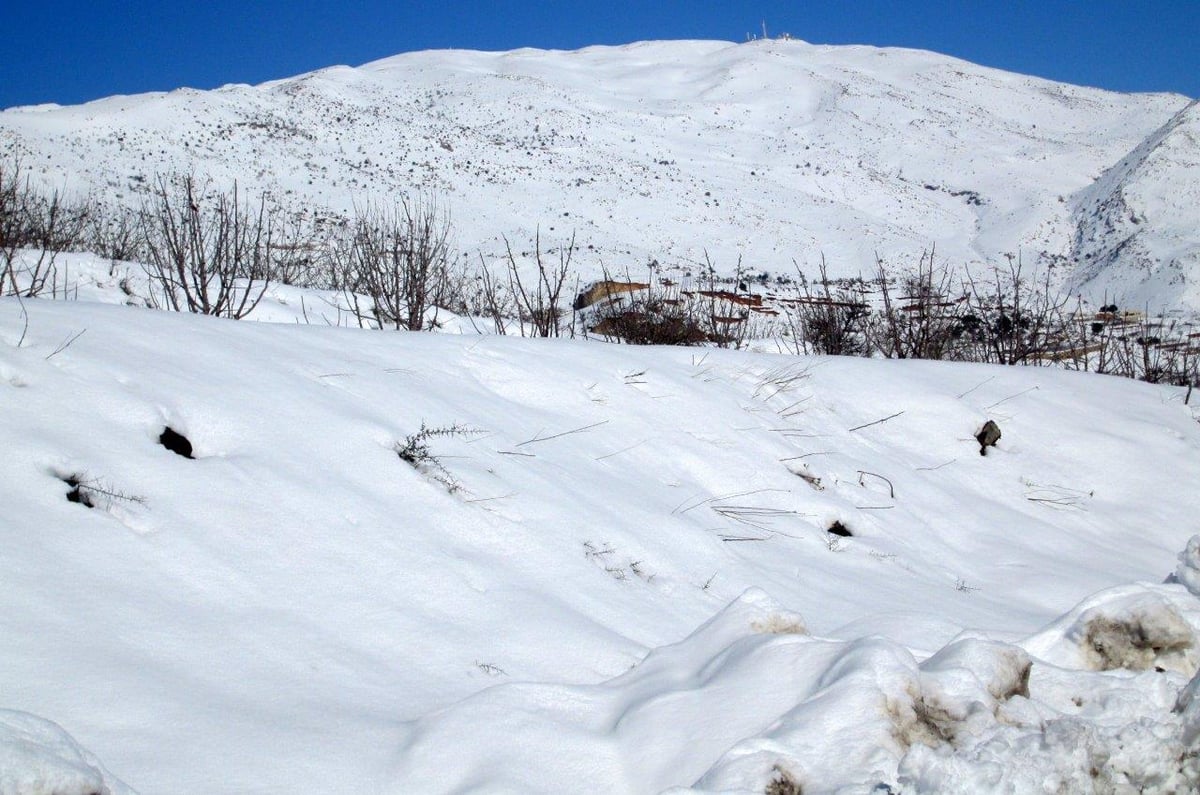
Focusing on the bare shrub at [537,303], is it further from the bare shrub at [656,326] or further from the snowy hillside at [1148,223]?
the snowy hillside at [1148,223]

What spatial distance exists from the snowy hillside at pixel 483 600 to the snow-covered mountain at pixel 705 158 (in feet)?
57.1

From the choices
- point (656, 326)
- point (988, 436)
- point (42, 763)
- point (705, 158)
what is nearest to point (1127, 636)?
point (42, 763)

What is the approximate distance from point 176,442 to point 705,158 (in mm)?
38061

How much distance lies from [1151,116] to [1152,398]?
51971 millimetres

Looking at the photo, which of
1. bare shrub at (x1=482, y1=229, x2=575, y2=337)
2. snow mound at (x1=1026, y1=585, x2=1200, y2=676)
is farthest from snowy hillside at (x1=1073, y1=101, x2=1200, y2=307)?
snow mound at (x1=1026, y1=585, x2=1200, y2=676)

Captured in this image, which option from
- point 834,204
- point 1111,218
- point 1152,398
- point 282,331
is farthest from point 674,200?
point 282,331

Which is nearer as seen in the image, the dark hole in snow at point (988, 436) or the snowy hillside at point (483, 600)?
the snowy hillside at point (483, 600)

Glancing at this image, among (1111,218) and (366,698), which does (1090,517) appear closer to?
(366,698)

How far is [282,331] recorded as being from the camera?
3656mm

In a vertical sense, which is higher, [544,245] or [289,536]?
[544,245]

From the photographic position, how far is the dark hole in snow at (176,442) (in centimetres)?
242

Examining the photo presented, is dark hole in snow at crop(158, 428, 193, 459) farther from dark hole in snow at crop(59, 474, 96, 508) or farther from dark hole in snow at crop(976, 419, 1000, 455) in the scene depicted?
dark hole in snow at crop(976, 419, 1000, 455)

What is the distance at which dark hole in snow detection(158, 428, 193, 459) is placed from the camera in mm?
2420

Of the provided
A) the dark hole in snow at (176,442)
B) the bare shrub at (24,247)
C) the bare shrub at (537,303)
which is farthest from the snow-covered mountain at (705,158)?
the dark hole in snow at (176,442)
